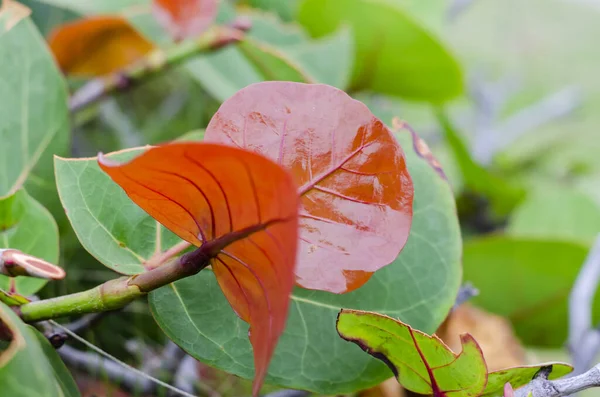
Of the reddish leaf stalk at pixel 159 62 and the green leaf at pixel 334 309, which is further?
the reddish leaf stalk at pixel 159 62

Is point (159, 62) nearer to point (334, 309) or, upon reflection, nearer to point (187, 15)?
point (187, 15)

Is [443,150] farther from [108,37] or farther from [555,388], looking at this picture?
[555,388]

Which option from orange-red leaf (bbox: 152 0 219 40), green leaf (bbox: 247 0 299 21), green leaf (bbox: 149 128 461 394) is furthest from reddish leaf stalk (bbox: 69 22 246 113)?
green leaf (bbox: 247 0 299 21)

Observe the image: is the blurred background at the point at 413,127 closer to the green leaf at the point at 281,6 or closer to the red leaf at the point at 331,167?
the green leaf at the point at 281,6

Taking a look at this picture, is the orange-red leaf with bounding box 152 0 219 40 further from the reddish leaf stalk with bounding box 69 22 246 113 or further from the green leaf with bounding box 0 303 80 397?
the green leaf with bounding box 0 303 80 397

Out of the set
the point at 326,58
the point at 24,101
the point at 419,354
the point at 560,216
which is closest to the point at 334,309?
the point at 419,354

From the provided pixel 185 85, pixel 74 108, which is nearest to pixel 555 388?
pixel 74 108

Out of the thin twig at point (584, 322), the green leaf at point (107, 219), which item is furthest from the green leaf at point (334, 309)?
the thin twig at point (584, 322)
